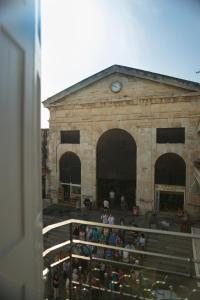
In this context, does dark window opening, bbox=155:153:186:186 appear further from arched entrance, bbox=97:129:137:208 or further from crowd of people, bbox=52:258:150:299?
crowd of people, bbox=52:258:150:299

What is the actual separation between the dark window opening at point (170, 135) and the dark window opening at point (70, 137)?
6.00 meters

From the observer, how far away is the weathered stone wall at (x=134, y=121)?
17.4 metres

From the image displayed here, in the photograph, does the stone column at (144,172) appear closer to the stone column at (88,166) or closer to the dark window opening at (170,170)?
the dark window opening at (170,170)

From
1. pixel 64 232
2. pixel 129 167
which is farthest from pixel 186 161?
pixel 64 232

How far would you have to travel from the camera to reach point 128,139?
19.1 metres

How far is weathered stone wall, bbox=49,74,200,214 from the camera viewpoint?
17375 millimetres

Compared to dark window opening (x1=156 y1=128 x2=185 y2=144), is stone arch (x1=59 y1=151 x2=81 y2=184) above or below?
below

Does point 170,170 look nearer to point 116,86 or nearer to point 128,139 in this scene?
point 128,139

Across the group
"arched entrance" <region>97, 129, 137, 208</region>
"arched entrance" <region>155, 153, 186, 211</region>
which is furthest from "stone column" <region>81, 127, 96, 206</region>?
"arched entrance" <region>155, 153, 186, 211</region>

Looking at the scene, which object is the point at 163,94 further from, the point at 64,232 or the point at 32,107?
the point at 32,107

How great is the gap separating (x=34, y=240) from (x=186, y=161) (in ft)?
55.5

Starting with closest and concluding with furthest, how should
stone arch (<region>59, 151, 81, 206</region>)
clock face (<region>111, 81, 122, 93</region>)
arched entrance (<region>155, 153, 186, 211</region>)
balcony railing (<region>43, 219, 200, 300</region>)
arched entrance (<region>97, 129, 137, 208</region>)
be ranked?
balcony railing (<region>43, 219, 200, 300</region>)
arched entrance (<region>155, 153, 186, 211</region>)
arched entrance (<region>97, 129, 137, 208</region>)
clock face (<region>111, 81, 122, 93</region>)
stone arch (<region>59, 151, 81, 206</region>)

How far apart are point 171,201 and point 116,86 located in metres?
8.60

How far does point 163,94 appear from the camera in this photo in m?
18.1
